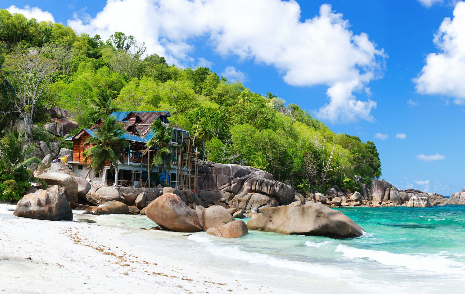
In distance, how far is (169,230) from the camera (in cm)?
1864

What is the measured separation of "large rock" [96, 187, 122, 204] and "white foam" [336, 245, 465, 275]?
20606 millimetres

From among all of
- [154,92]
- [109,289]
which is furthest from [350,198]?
[109,289]

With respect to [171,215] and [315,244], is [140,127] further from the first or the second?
[315,244]

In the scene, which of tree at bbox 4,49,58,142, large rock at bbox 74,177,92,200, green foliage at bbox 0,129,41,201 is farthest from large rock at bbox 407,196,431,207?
green foliage at bbox 0,129,41,201

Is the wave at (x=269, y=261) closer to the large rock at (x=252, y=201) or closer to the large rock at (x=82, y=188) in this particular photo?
the large rock at (x=82, y=188)

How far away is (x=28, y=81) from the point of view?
4394 centimetres

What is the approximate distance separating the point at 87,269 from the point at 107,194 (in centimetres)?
2382

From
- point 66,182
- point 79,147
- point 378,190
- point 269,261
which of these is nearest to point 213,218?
point 269,261

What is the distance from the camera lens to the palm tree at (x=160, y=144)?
36.3 m

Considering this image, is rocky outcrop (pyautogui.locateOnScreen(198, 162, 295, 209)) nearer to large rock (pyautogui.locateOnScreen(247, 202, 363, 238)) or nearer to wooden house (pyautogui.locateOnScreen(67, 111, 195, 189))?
wooden house (pyautogui.locateOnScreen(67, 111, 195, 189))

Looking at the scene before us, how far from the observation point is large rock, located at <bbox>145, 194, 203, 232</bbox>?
18.3 metres

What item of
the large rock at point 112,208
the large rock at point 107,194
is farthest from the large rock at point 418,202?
the large rock at point 112,208

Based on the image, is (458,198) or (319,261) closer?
(319,261)

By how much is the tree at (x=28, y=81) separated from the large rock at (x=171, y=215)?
2868 cm
